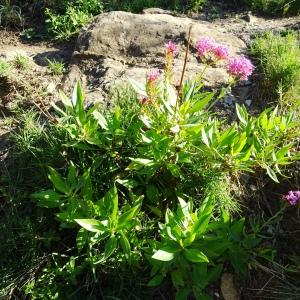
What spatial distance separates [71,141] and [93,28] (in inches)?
83.2

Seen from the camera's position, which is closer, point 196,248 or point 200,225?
point 200,225

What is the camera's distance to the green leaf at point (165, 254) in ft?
9.14

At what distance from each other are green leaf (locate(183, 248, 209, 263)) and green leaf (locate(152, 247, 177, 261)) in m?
0.08

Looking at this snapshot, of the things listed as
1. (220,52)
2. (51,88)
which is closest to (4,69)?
(51,88)

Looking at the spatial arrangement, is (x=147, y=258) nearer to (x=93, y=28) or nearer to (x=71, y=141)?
(x=71, y=141)

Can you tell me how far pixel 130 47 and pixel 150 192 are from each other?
2.13 m

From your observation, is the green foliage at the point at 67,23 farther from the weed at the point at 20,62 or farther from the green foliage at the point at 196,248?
the green foliage at the point at 196,248

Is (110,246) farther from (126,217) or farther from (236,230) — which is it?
(236,230)

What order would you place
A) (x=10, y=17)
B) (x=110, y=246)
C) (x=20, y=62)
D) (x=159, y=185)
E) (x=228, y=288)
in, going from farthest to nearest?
1. (x=10, y=17)
2. (x=20, y=62)
3. (x=159, y=185)
4. (x=228, y=288)
5. (x=110, y=246)

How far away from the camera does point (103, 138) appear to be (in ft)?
11.4

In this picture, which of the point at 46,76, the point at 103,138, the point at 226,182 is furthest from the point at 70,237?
the point at 46,76

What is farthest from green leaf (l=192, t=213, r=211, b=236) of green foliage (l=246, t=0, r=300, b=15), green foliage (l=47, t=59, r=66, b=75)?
green foliage (l=246, t=0, r=300, b=15)

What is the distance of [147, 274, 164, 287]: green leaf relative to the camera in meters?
3.08

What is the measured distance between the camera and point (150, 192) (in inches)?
136
